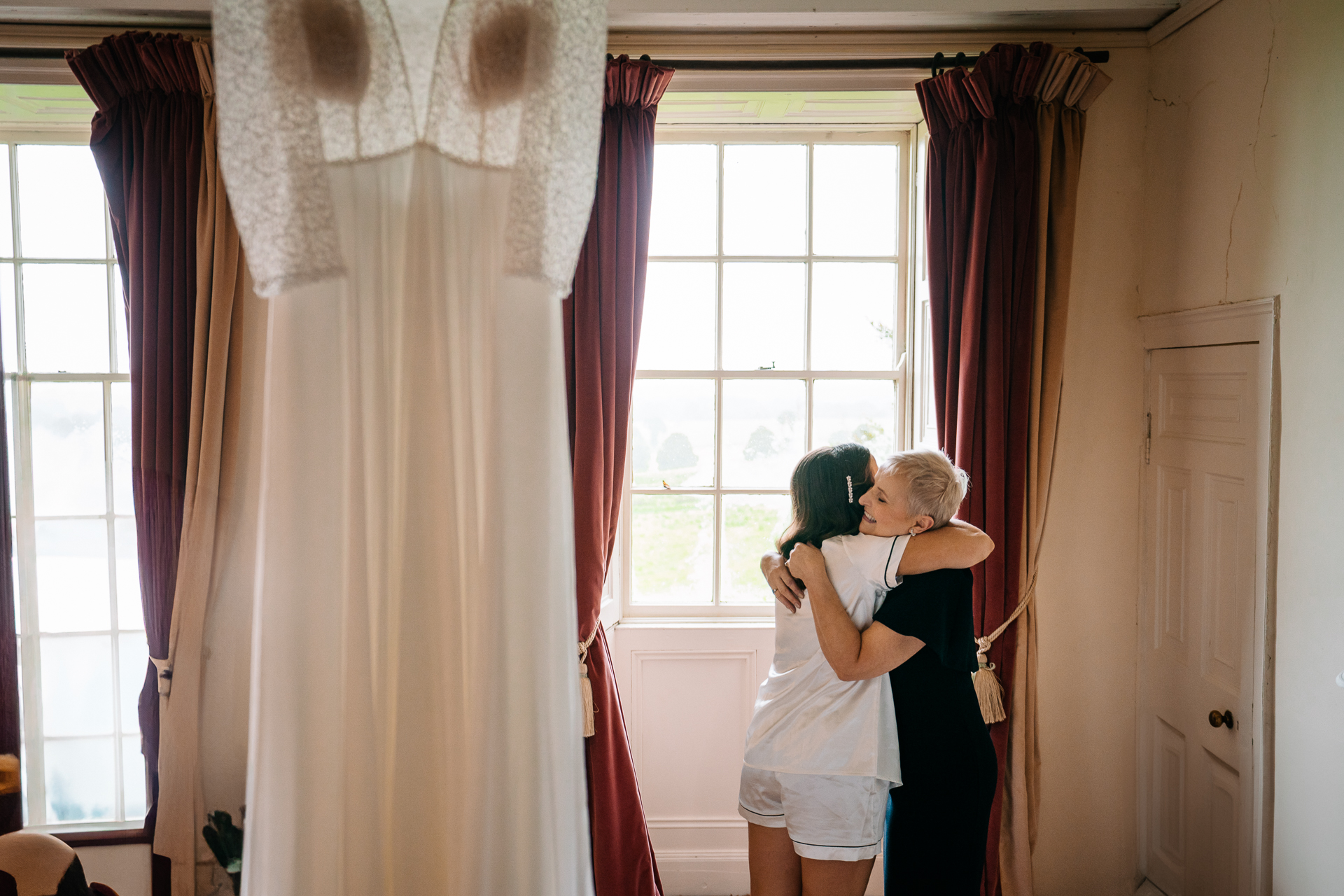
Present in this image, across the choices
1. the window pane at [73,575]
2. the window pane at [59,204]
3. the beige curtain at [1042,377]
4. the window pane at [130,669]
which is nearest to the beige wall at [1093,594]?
the beige curtain at [1042,377]

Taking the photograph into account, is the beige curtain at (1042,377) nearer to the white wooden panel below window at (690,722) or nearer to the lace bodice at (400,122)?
the white wooden panel below window at (690,722)

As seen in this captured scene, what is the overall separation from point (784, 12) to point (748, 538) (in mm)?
1618

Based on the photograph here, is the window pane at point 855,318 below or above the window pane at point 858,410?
above

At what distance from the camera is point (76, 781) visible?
242 cm

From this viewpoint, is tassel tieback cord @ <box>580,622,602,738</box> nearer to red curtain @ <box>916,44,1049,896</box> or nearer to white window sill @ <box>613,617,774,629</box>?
white window sill @ <box>613,617,774,629</box>

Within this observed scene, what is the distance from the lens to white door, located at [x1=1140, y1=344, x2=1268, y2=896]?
1.93m

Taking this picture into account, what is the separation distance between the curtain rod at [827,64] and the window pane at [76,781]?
8.71 ft

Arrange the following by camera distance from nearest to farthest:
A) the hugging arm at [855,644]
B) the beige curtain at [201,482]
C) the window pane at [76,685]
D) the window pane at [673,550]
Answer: the hugging arm at [855,644], the beige curtain at [201,482], the window pane at [76,685], the window pane at [673,550]

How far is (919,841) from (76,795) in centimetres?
250

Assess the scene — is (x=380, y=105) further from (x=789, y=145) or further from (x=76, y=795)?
(x=76, y=795)

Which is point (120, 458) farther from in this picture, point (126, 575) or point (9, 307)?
point (9, 307)

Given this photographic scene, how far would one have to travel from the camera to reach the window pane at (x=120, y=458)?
240cm

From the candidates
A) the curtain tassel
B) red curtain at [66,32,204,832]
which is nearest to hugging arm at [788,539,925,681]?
the curtain tassel

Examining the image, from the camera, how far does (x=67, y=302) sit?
238cm
